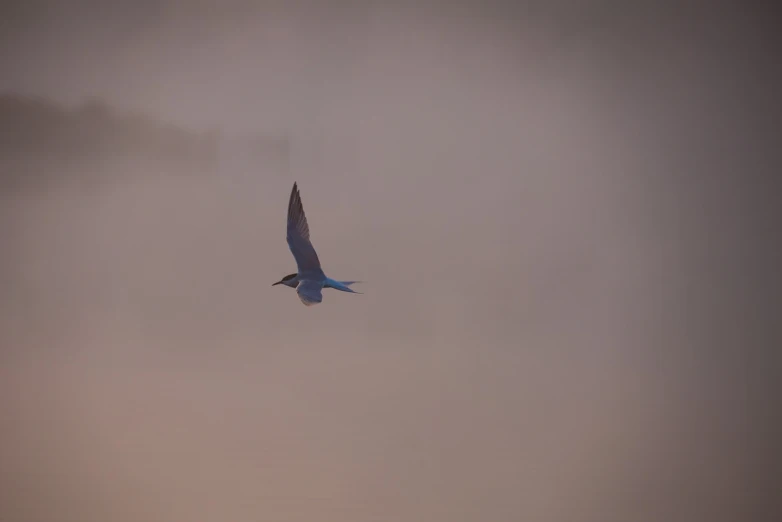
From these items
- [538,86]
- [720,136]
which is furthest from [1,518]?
[720,136]

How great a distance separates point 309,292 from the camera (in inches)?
62.6

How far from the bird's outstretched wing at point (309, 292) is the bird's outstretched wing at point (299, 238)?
0.04 meters

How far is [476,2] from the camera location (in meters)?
2.21

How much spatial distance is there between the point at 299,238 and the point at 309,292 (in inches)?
5.1

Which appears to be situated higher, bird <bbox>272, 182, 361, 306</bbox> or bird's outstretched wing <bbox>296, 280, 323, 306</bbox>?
bird <bbox>272, 182, 361, 306</bbox>

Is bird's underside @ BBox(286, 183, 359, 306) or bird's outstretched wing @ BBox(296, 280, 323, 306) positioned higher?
bird's underside @ BBox(286, 183, 359, 306)

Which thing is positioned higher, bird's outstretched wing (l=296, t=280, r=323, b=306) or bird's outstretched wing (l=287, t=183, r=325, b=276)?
bird's outstretched wing (l=287, t=183, r=325, b=276)

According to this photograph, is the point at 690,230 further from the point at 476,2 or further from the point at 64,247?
the point at 64,247

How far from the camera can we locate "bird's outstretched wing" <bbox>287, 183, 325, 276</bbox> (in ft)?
5.29

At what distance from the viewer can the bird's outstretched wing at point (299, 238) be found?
5.29 feet

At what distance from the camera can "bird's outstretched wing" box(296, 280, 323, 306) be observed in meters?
1.54

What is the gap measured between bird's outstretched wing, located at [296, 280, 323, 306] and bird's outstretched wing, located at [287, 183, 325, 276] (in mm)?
41

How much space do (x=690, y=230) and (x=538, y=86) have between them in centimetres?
66

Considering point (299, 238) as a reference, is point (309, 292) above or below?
below
